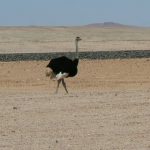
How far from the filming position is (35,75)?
87.9 ft

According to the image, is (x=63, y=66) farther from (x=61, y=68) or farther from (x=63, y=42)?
(x=63, y=42)

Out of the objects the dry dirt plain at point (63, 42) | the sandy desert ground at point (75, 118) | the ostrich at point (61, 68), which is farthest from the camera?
the dry dirt plain at point (63, 42)

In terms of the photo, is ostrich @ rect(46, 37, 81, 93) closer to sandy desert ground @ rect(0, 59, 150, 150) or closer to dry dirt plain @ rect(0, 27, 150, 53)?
sandy desert ground @ rect(0, 59, 150, 150)

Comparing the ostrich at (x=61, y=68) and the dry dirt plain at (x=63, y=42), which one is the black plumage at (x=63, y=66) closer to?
the ostrich at (x=61, y=68)

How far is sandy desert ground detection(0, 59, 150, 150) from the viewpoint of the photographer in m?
10.5

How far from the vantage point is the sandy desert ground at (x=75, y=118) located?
10.5m

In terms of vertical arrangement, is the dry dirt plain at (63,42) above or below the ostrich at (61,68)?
below

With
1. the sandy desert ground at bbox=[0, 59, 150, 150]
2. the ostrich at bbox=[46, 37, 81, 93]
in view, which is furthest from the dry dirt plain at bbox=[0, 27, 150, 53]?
the ostrich at bbox=[46, 37, 81, 93]

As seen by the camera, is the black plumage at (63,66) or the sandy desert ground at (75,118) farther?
the black plumage at (63,66)

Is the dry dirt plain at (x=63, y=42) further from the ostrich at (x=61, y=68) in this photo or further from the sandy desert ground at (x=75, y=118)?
the ostrich at (x=61, y=68)

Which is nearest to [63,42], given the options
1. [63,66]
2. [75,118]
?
[63,66]

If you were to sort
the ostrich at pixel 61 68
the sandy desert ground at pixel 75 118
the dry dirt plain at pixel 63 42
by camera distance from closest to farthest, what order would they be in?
the sandy desert ground at pixel 75 118
the ostrich at pixel 61 68
the dry dirt plain at pixel 63 42

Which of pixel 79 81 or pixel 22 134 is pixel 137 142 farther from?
pixel 79 81

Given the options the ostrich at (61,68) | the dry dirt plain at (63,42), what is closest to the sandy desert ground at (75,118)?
the ostrich at (61,68)
